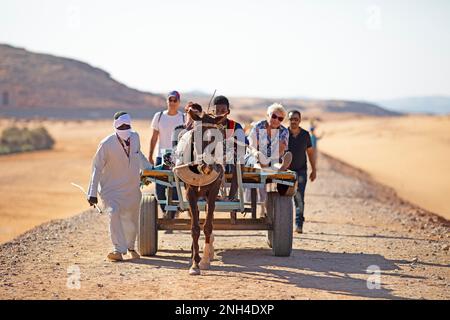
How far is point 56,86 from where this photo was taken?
99.4 meters

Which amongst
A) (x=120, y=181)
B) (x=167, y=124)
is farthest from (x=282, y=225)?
(x=167, y=124)

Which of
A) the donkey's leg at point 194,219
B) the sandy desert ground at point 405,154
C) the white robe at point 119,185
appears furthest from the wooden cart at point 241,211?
the sandy desert ground at point 405,154

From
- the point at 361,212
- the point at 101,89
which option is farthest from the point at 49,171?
the point at 101,89

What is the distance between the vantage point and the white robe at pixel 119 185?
A: 36.7 feet

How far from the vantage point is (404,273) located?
35.2 ft

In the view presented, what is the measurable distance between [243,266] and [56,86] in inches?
3597

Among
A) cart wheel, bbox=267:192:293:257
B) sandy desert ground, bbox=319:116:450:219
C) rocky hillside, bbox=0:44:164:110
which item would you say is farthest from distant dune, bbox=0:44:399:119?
cart wheel, bbox=267:192:293:257

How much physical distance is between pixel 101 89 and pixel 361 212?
8722 centimetres

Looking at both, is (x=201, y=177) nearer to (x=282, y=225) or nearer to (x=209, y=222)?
(x=209, y=222)

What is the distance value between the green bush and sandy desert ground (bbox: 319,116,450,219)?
57.5 ft

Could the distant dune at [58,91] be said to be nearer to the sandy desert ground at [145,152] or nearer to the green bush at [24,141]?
the sandy desert ground at [145,152]

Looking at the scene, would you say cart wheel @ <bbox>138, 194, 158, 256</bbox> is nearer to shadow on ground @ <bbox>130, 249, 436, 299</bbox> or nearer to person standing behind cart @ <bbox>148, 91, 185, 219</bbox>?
shadow on ground @ <bbox>130, 249, 436, 299</bbox>

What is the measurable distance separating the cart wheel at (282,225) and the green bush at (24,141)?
35011 millimetres

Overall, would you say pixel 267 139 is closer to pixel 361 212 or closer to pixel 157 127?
pixel 157 127
